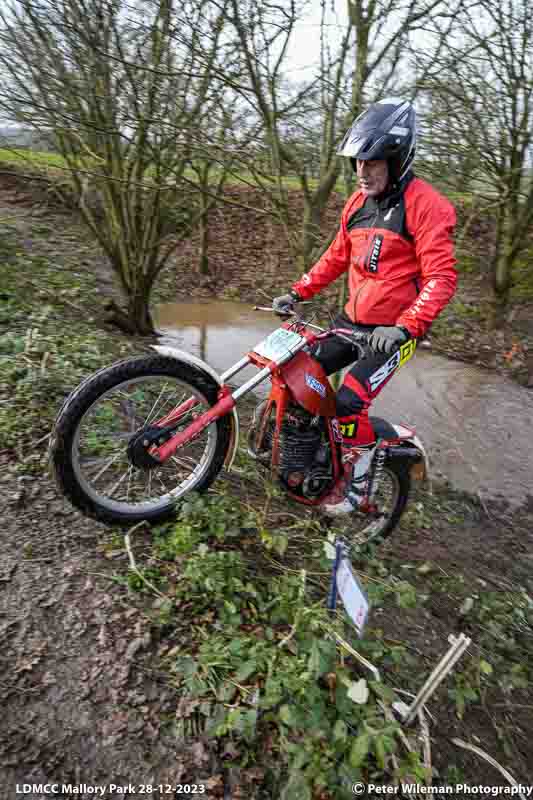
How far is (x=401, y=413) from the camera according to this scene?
6.23m

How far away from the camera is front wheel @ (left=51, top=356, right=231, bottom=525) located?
2.32 meters

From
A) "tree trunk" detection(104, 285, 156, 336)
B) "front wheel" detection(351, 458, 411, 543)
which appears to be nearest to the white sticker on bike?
"front wheel" detection(351, 458, 411, 543)

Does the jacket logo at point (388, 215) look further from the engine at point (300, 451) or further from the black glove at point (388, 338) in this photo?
the engine at point (300, 451)

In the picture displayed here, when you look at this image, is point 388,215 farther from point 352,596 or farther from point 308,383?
point 352,596

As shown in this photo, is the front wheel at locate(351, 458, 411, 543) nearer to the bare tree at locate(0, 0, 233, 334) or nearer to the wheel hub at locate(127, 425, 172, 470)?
the wheel hub at locate(127, 425, 172, 470)

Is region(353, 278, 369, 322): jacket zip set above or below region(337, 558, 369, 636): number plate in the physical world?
above

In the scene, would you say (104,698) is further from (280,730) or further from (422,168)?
(422,168)

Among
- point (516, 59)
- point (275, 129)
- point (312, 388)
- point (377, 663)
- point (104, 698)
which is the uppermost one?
point (516, 59)

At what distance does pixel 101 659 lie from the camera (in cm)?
188

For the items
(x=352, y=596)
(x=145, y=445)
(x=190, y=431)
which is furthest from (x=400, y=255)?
(x=352, y=596)

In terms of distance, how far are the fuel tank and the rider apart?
9 cm

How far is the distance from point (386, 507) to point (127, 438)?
1.79 m

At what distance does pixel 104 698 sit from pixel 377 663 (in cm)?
112

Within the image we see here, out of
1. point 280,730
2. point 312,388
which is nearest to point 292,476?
point 312,388
